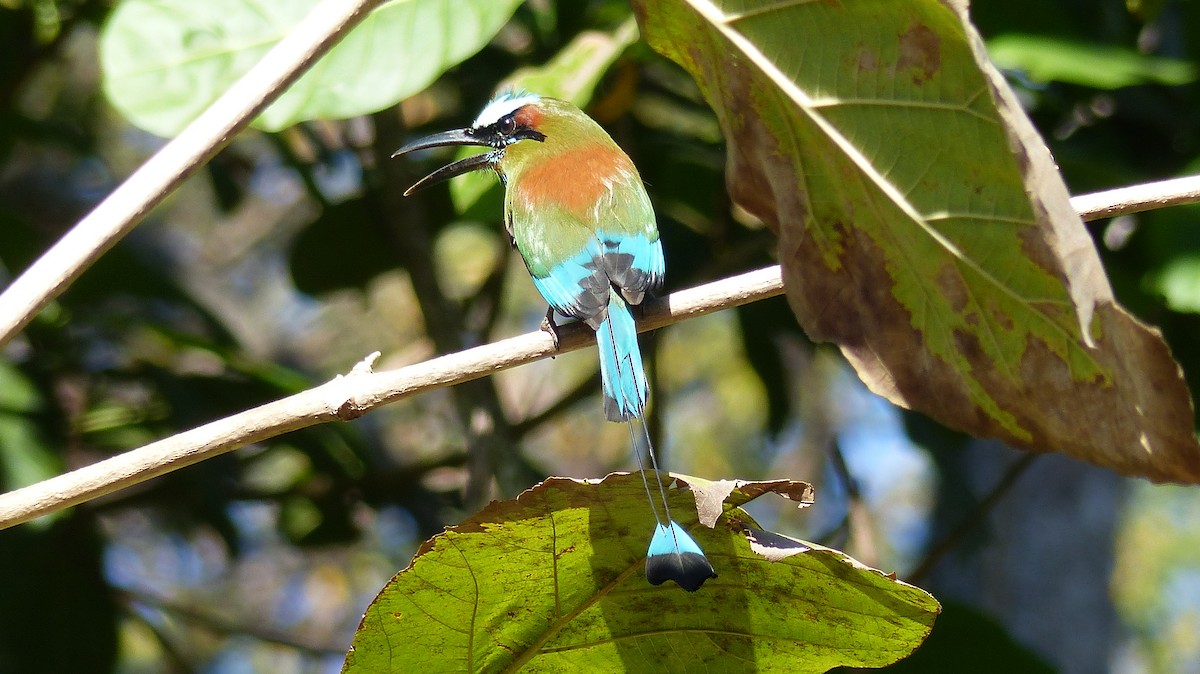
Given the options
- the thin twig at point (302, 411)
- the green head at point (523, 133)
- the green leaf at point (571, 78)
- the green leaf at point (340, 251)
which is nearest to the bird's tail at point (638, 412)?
the thin twig at point (302, 411)

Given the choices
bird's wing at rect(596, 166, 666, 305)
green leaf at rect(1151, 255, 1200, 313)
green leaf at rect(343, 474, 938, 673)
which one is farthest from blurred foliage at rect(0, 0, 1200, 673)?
green leaf at rect(343, 474, 938, 673)

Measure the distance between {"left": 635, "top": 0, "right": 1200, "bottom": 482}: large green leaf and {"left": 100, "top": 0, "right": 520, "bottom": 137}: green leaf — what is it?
24.7 inches

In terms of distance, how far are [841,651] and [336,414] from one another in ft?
2.23

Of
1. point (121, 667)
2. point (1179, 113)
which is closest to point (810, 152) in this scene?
point (1179, 113)

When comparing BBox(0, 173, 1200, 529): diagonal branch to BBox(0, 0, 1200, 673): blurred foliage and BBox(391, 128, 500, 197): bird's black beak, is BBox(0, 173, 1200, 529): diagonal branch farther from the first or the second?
BBox(391, 128, 500, 197): bird's black beak

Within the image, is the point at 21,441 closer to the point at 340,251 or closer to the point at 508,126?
the point at 340,251

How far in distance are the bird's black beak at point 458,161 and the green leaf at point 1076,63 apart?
109 cm

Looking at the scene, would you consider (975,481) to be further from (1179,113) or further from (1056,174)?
(1056,174)

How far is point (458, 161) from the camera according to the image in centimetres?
256

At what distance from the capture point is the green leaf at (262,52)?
7.01 feet

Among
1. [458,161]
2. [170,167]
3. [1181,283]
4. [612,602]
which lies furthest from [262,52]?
[1181,283]

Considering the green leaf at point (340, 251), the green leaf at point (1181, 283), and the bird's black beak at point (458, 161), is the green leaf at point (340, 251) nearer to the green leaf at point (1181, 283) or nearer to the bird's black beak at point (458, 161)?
the bird's black beak at point (458, 161)

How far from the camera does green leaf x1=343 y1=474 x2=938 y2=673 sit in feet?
4.59

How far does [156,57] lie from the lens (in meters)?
2.21
